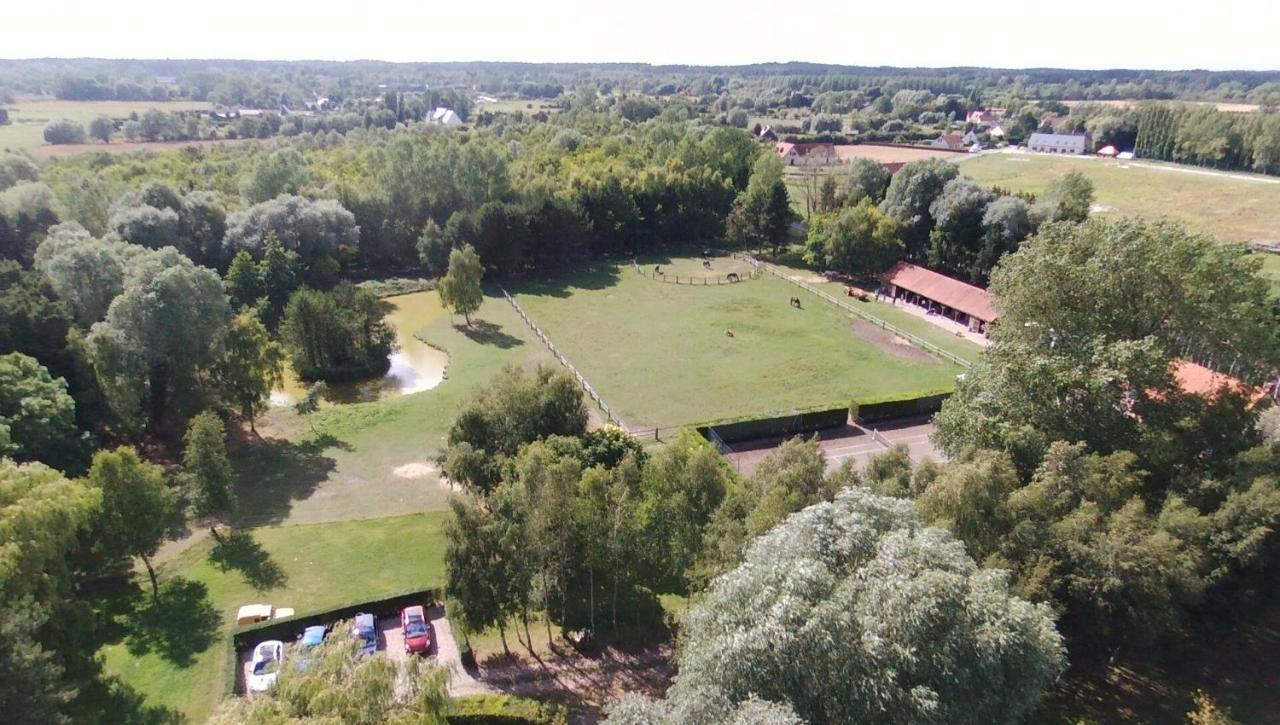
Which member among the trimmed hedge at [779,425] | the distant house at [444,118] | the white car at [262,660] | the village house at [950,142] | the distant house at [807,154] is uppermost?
the distant house at [444,118]

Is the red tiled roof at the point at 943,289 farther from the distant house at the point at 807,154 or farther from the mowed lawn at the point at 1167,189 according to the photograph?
the distant house at the point at 807,154

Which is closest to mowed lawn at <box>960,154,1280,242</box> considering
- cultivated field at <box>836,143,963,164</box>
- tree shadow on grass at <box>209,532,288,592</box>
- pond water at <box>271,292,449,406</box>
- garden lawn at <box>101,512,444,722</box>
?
cultivated field at <box>836,143,963,164</box>

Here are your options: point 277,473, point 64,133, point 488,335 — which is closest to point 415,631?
point 277,473

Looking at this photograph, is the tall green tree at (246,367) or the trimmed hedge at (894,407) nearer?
the tall green tree at (246,367)

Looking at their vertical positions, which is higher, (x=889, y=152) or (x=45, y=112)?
(x=45, y=112)

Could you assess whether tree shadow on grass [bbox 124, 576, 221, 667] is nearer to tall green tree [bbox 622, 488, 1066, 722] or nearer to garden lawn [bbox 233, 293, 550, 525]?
garden lawn [bbox 233, 293, 550, 525]

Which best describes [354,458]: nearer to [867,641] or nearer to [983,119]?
[867,641]

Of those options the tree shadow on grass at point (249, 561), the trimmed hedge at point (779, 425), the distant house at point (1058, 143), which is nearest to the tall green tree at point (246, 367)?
the tree shadow on grass at point (249, 561)

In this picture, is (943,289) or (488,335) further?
(943,289)
